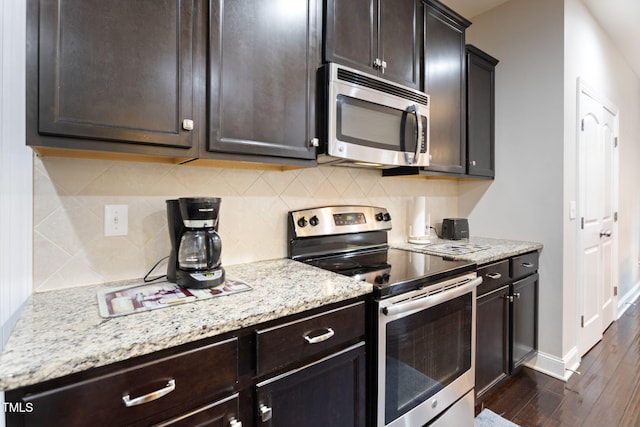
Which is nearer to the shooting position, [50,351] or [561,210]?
[50,351]

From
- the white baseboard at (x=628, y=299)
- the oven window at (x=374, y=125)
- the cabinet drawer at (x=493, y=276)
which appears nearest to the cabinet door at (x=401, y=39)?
the oven window at (x=374, y=125)

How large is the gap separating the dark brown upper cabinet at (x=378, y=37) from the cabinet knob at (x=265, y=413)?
4.70 ft

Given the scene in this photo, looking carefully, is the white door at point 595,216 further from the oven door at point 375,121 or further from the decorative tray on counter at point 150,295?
the decorative tray on counter at point 150,295

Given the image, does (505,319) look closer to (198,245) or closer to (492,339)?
(492,339)

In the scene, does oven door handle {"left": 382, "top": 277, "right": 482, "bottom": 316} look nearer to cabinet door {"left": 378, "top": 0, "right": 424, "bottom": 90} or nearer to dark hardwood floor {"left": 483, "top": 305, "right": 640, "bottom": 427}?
dark hardwood floor {"left": 483, "top": 305, "right": 640, "bottom": 427}

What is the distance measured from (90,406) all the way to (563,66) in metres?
3.07

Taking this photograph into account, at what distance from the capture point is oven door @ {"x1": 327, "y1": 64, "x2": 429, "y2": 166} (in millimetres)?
1469

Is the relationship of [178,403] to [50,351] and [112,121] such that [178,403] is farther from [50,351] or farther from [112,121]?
[112,121]

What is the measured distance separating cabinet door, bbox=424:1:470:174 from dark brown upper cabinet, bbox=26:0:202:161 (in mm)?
1494

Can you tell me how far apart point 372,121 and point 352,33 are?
0.44 metres

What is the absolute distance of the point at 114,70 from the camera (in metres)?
0.98

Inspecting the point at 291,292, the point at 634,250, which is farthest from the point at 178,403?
the point at 634,250

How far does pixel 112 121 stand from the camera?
0.98m

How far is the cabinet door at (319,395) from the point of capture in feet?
3.18
